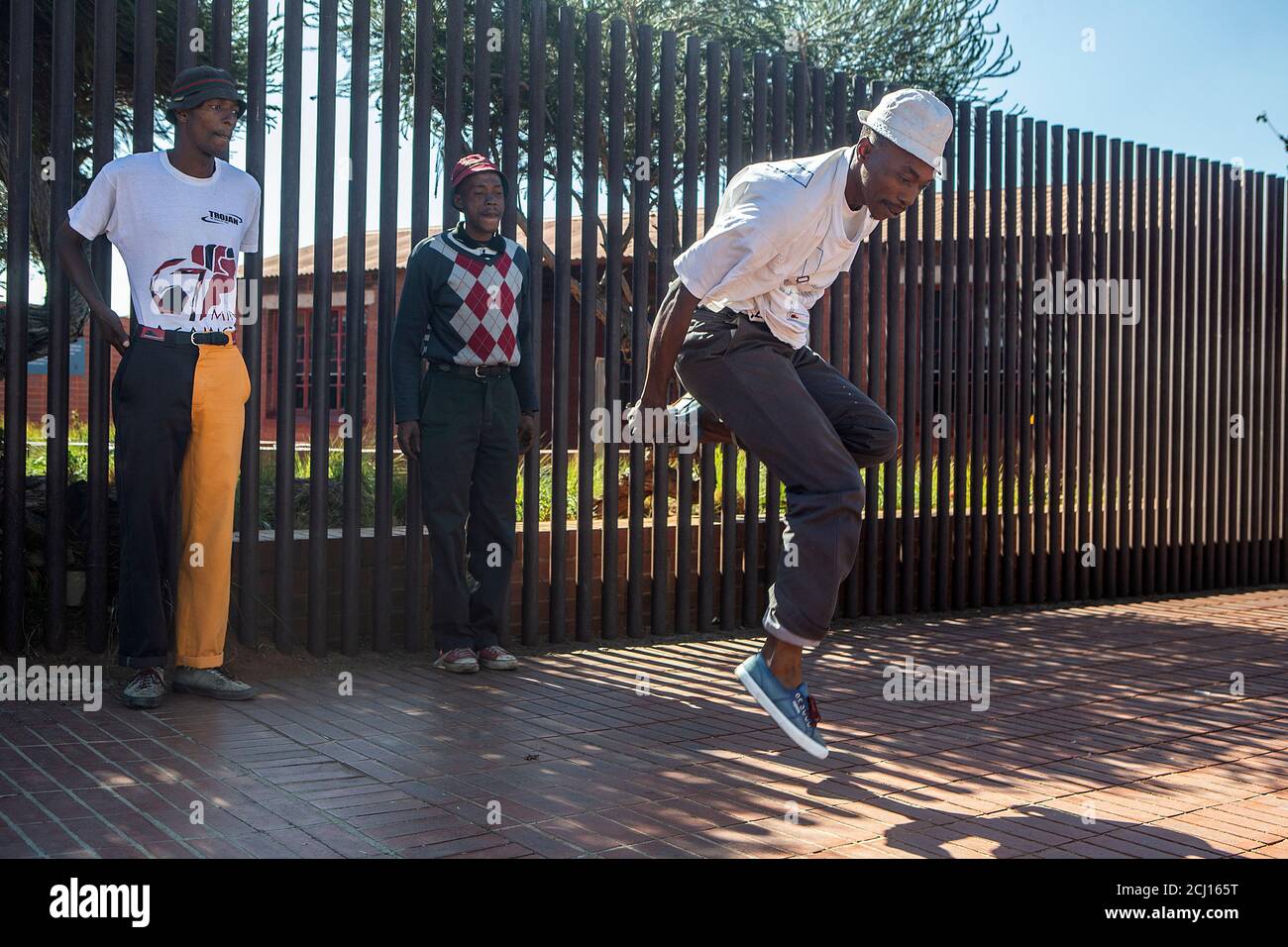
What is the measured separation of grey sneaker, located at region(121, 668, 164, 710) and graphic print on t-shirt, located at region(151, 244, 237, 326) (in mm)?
1218

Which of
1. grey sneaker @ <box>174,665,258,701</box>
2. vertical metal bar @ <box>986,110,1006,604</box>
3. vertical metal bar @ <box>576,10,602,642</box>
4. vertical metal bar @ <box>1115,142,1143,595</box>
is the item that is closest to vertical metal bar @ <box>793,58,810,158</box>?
vertical metal bar @ <box>576,10,602,642</box>

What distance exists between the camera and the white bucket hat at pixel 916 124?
149 inches

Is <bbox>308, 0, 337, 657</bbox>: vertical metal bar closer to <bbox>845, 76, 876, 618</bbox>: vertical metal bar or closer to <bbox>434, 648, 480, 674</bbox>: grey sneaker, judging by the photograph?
<bbox>434, 648, 480, 674</bbox>: grey sneaker

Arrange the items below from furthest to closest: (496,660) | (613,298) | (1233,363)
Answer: (1233,363)
(613,298)
(496,660)

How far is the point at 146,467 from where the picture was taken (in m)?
4.64

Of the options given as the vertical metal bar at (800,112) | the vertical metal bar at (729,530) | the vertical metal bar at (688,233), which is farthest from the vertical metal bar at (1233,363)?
the vertical metal bar at (688,233)

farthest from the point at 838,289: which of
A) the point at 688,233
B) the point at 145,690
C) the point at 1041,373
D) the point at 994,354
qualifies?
the point at 145,690

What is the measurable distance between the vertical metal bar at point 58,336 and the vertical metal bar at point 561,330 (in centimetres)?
210

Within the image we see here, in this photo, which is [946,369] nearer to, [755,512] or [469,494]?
[755,512]

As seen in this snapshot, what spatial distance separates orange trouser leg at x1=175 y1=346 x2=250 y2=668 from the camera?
4777 mm

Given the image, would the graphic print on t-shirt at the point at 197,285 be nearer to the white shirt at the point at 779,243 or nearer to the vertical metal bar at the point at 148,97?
the vertical metal bar at the point at 148,97

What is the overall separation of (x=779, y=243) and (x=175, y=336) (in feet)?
6.97
